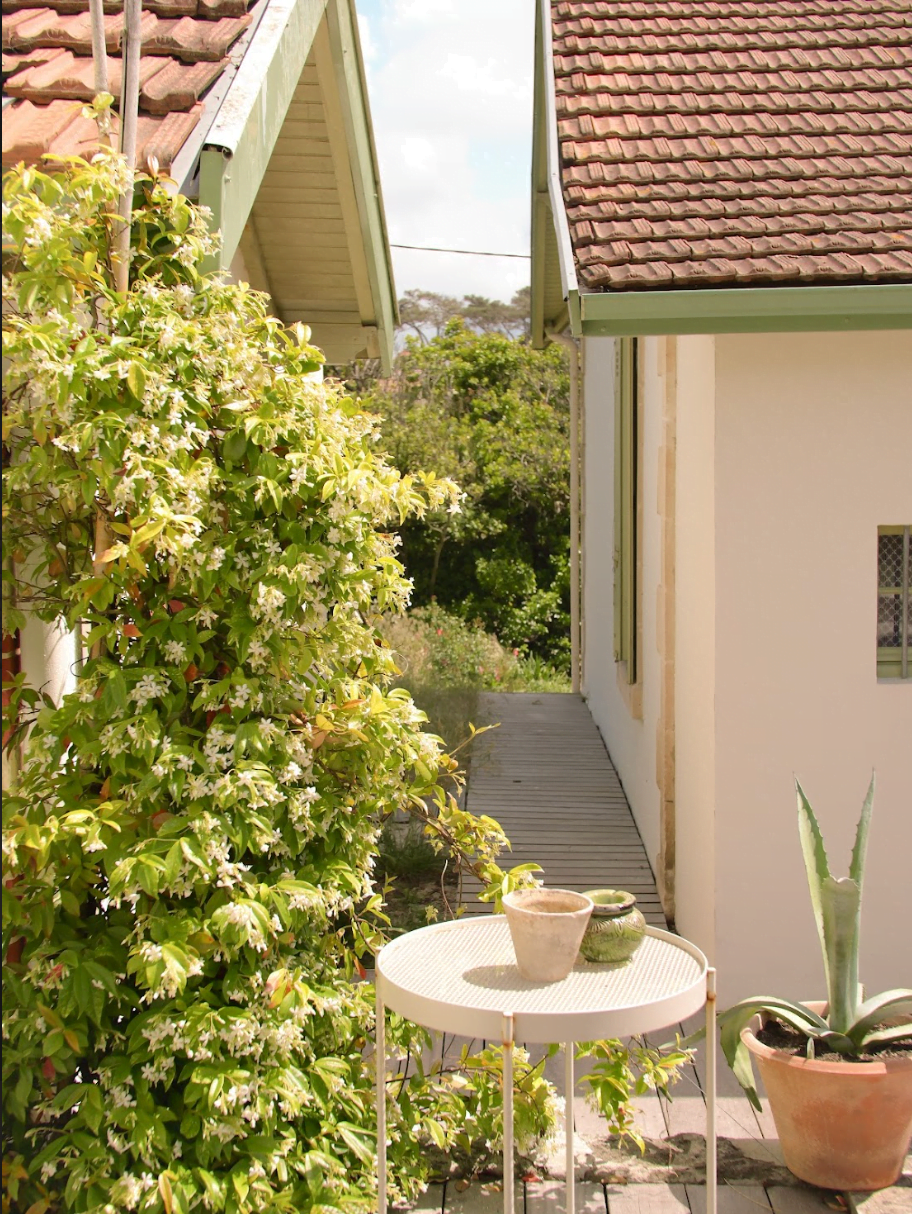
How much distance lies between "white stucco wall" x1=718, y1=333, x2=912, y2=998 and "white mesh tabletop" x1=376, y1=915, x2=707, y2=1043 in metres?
1.68

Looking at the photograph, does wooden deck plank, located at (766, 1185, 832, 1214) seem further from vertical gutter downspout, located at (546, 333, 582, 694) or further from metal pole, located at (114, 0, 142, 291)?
vertical gutter downspout, located at (546, 333, 582, 694)

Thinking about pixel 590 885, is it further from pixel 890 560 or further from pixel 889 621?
pixel 890 560

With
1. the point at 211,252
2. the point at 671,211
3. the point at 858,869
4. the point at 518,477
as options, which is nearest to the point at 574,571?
the point at 518,477

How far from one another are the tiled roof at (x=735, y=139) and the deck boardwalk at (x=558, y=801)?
119 inches

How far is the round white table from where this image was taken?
8.00ft

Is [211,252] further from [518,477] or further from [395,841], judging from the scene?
[518,477]

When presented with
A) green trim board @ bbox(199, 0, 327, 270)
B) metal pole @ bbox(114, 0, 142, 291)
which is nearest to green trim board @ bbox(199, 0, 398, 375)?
green trim board @ bbox(199, 0, 327, 270)

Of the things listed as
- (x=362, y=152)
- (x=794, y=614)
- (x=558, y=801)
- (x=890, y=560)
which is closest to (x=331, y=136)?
(x=362, y=152)

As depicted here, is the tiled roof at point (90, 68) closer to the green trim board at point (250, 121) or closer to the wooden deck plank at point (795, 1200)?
the green trim board at point (250, 121)

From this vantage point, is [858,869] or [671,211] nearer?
[858,869]

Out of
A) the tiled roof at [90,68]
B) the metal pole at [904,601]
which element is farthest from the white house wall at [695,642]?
the tiled roof at [90,68]

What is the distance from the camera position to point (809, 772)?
4641 millimetres

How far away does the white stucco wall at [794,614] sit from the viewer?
462 cm

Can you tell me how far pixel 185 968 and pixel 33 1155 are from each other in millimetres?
626
